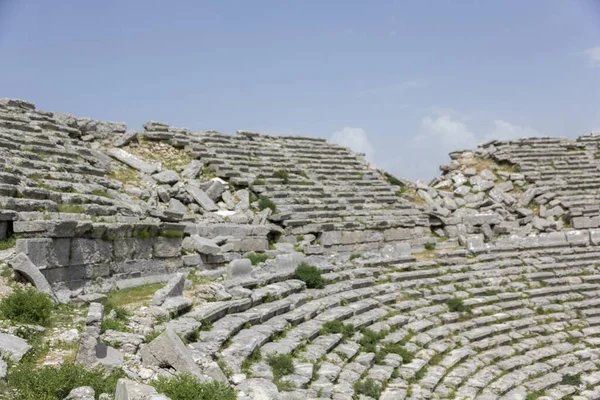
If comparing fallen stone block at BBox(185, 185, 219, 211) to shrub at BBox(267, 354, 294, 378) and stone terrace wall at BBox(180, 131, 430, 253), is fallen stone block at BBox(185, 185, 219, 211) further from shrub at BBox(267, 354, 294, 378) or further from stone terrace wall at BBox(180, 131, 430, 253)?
shrub at BBox(267, 354, 294, 378)

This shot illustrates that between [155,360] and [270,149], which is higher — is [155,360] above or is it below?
below

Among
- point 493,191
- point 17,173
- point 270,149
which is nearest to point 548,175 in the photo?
point 493,191

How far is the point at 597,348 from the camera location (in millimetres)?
12844

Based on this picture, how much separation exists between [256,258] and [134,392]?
859cm

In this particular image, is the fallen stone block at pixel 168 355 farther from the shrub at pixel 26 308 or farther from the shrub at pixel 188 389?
the shrub at pixel 26 308

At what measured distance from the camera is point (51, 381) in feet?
16.3

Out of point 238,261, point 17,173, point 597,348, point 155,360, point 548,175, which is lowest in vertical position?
point 597,348

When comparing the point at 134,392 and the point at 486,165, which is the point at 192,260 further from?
the point at 486,165

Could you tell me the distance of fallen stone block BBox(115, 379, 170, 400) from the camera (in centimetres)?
475

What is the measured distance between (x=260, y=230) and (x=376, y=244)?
4605 millimetres

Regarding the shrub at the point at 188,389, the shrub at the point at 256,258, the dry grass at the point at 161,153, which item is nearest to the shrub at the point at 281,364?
the shrub at the point at 188,389

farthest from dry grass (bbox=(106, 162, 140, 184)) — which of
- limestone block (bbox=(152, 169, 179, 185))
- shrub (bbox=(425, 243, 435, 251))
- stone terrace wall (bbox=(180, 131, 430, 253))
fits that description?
shrub (bbox=(425, 243, 435, 251))

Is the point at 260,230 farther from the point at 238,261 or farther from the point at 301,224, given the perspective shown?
the point at 238,261

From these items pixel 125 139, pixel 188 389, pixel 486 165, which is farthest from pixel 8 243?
pixel 486 165
